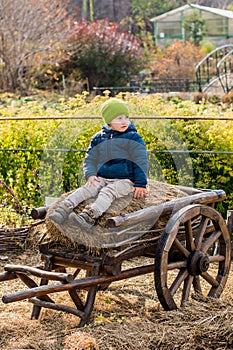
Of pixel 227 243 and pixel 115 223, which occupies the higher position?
pixel 115 223

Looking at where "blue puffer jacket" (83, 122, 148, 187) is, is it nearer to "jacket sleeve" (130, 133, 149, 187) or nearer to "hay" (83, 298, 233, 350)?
"jacket sleeve" (130, 133, 149, 187)

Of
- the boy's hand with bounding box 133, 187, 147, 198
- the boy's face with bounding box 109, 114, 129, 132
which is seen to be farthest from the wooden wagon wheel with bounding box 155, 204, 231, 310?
the boy's face with bounding box 109, 114, 129, 132

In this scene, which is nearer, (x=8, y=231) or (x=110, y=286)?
(x=110, y=286)

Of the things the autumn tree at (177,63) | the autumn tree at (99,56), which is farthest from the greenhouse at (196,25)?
the autumn tree at (99,56)

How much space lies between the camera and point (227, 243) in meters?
4.72

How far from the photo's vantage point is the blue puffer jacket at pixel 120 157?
4414 millimetres

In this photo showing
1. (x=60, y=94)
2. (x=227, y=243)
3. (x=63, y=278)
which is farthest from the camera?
(x=60, y=94)

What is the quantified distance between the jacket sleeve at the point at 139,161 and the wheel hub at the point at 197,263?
580 mm

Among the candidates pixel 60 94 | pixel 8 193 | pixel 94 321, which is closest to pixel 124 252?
pixel 94 321

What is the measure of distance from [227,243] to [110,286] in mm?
1075

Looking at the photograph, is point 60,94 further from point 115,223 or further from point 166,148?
point 115,223

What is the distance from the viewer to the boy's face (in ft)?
14.6

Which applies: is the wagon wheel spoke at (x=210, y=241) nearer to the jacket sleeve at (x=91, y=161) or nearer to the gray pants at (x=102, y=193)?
the gray pants at (x=102, y=193)

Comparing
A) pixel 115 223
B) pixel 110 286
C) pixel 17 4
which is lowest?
pixel 110 286
